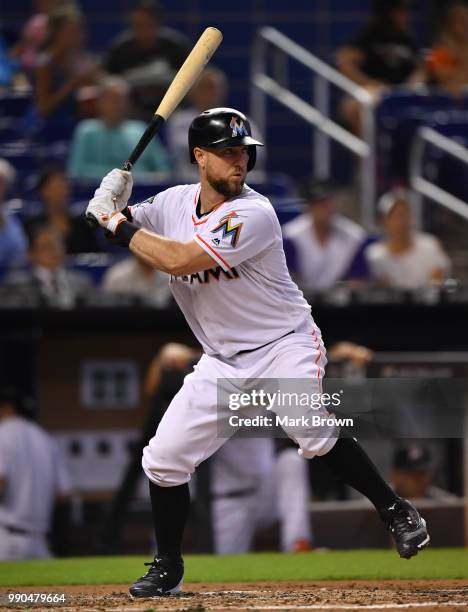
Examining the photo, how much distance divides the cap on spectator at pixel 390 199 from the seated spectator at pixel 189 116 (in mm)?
967

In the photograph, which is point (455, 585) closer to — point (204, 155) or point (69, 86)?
point (204, 155)

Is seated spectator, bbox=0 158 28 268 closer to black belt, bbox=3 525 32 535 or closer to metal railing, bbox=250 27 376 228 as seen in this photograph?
black belt, bbox=3 525 32 535

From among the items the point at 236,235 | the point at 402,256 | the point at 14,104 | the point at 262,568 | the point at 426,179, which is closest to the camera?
the point at 236,235

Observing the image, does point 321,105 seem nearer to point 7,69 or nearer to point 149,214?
point 7,69

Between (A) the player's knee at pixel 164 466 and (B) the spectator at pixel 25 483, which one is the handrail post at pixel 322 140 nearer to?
(B) the spectator at pixel 25 483

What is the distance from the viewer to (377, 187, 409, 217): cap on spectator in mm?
7968

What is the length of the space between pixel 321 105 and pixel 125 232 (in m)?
5.51

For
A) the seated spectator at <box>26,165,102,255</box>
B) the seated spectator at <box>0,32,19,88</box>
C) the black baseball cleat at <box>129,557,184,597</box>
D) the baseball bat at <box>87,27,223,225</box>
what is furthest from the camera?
the seated spectator at <box>0,32,19,88</box>

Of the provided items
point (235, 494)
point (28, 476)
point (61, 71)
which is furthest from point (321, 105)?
point (28, 476)

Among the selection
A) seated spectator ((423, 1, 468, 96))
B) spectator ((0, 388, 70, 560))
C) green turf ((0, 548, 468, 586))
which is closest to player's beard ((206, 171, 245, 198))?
green turf ((0, 548, 468, 586))

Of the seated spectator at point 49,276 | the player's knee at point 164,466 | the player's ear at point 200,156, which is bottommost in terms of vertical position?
the seated spectator at point 49,276

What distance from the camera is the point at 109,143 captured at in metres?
8.84

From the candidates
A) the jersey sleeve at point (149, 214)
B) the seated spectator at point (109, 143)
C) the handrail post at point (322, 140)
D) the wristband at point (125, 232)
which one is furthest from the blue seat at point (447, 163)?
the wristband at point (125, 232)

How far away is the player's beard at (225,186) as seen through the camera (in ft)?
14.8
